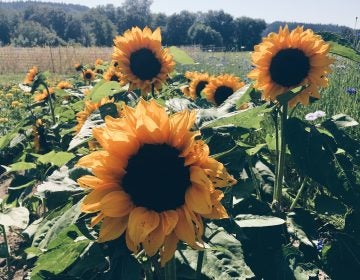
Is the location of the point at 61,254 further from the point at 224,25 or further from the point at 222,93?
the point at 224,25

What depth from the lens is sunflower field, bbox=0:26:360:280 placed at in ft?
2.72

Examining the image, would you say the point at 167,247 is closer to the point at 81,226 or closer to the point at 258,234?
the point at 81,226

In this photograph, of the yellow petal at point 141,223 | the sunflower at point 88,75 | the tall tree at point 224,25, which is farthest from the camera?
the tall tree at point 224,25

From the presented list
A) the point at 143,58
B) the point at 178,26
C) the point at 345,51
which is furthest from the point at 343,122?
the point at 178,26

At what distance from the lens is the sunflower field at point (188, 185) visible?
83 centimetres

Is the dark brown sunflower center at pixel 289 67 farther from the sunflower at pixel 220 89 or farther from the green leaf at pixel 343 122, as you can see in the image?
the sunflower at pixel 220 89

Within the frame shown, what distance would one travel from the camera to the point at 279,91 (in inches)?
61.9

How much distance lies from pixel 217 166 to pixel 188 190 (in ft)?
0.23

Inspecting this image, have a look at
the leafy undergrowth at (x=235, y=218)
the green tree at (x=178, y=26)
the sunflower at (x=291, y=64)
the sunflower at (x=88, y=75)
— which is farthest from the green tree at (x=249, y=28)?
the leafy undergrowth at (x=235, y=218)

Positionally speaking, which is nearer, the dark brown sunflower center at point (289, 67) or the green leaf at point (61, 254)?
the green leaf at point (61, 254)

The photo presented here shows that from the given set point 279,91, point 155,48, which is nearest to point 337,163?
point 279,91

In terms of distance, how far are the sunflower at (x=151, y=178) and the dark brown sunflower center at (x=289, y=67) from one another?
0.85 m

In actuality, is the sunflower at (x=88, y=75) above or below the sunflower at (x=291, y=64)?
below

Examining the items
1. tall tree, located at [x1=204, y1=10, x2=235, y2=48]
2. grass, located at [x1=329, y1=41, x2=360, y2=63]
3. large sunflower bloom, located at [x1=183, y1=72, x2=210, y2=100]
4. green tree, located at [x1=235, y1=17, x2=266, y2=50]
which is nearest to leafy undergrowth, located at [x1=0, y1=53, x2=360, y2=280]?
grass, located at [x1=329, y1=41, x2=360, y2=63]
